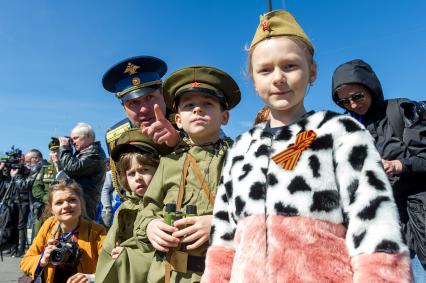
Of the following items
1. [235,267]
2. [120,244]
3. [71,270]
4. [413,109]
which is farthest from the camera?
[71,270]

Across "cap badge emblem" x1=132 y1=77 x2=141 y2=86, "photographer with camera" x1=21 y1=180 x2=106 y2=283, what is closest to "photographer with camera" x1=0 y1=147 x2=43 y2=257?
"photographer with camera" x1=21 y1=180 x2=106 y2=283

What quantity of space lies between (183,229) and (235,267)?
1.62 ft

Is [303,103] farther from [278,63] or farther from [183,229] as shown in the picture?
[183,229]

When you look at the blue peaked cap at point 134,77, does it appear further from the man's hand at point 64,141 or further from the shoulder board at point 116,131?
the man's hand at point 64,141

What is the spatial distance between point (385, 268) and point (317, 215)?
30 centimetres

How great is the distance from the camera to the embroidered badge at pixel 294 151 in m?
1.76

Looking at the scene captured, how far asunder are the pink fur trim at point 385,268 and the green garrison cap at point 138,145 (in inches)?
66.8

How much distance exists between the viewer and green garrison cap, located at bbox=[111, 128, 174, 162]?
301cm

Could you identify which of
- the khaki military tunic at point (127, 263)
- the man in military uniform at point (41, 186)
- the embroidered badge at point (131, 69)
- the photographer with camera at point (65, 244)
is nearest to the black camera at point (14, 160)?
the man in military uniform at point (41, 186)

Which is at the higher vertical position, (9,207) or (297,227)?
(9,207)

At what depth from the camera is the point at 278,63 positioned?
6.09 ft

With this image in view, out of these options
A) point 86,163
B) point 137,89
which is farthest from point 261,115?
point 86,163

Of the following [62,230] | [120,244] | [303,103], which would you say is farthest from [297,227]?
[62,230]

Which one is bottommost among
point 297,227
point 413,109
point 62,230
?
point 297,227
